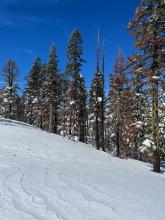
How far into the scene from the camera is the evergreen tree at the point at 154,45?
673 inches

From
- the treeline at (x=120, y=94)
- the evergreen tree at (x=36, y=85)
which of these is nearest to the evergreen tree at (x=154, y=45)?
the treeline at (x=120, y=94)

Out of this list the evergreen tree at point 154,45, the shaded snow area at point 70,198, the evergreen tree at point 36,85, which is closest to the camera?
the shaded snow area at point 70,198

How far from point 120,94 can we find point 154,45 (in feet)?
55.8

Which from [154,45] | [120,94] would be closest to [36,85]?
[120,94]

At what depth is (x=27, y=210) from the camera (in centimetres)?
568

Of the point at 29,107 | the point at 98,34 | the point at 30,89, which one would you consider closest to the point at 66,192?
the point at 98,34

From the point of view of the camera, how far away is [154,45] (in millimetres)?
17484

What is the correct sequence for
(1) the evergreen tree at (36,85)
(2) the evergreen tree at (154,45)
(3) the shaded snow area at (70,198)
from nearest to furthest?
(3) the shaded snow area at (70,198) < (2) the evergreen tree at (154,45) < (1) the evergreen tree at (36,85)

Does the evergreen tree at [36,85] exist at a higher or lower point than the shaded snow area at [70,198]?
higher

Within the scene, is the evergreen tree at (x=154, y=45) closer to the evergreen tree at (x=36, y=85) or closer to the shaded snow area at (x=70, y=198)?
the shaded snow area at (x=70, y=198)

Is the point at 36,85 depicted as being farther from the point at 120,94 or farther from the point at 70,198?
the point at 70,198

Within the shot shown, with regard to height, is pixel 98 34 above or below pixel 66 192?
above

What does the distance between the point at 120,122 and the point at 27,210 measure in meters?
28.9

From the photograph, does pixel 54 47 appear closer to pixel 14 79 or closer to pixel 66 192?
pixel 14 79
